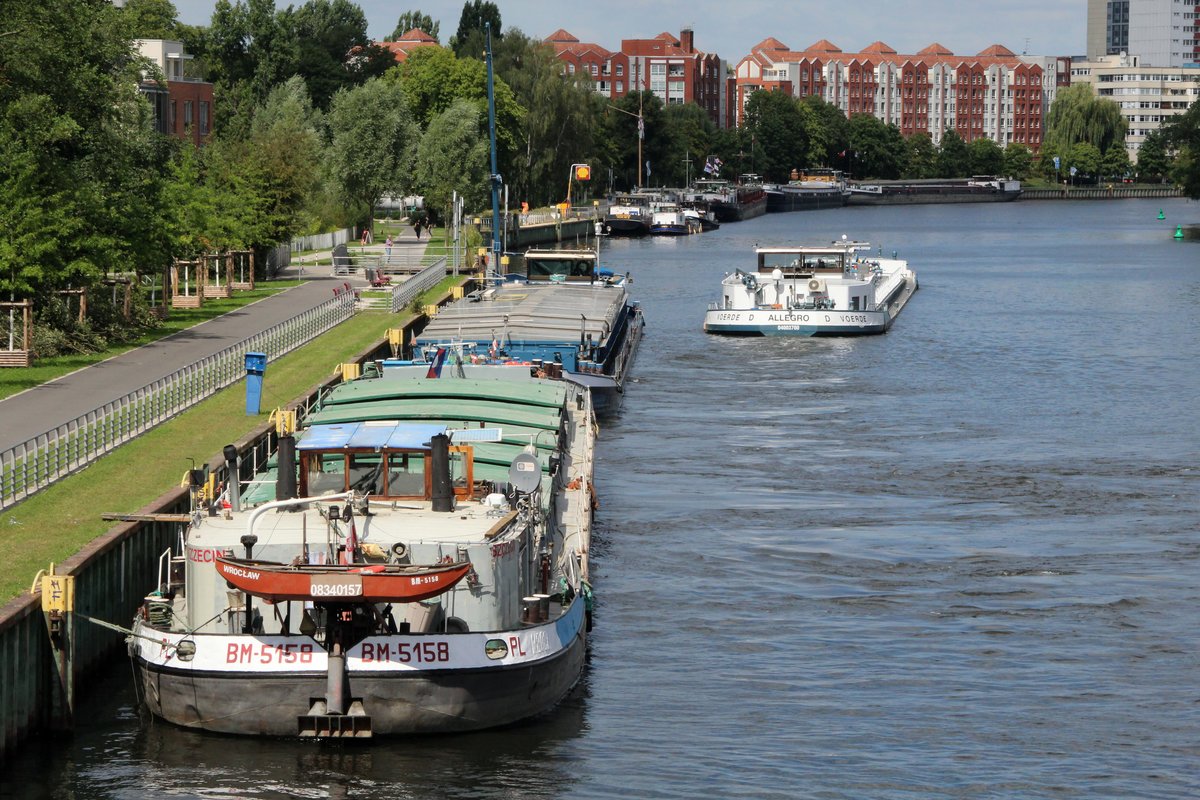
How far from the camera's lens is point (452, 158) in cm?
13375

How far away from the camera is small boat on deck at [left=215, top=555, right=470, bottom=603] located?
873 inches

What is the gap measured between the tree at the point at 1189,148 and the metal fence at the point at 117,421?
133m

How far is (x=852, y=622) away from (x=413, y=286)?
153ft

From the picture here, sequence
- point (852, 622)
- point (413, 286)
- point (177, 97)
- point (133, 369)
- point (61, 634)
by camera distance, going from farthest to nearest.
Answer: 1. point (177, 97)
2. point (413, 286)
3. point (133, 369)
4. point (852, 622)
5. point (61, 634)

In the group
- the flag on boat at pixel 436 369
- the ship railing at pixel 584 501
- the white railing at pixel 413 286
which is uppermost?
the white railing at pixel 413 286

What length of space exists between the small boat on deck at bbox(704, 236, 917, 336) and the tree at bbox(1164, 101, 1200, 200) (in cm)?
9657

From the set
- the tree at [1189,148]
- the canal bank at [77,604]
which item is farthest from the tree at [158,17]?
the canal bank at [77,604]

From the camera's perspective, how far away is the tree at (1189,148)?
171125 mm

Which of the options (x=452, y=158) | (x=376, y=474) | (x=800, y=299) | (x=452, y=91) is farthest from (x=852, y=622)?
(x=452, y=91)

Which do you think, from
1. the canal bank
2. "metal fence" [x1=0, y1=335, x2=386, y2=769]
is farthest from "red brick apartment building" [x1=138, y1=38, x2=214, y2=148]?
"metal fence" [x1=0, y1=335, x2=386, y2=769]

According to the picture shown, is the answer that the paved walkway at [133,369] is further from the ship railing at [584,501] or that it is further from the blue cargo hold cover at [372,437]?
the ship railing at [584,501]

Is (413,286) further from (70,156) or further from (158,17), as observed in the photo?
(158,17)

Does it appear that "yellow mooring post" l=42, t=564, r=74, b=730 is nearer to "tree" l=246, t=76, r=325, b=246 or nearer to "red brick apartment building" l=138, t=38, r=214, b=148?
"tree" l=246, t=76, r=325, b=246

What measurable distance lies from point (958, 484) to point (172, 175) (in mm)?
41227
